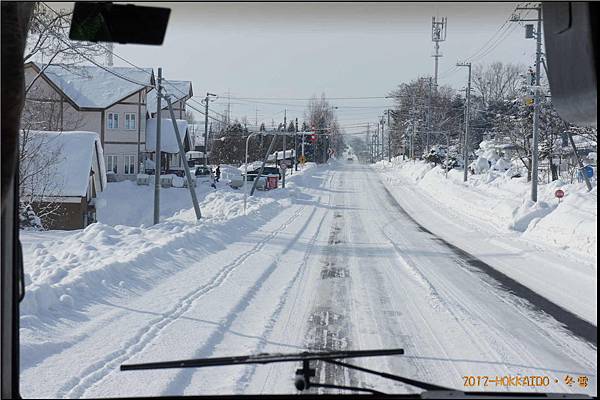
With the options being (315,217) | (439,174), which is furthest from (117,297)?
(439,174)

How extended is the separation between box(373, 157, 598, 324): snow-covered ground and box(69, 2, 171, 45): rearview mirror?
1916 mm

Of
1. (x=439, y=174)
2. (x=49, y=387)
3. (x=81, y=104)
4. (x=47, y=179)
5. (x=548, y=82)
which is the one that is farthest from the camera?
(x=439, y=174)

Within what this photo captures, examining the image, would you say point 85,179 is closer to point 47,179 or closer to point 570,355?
point 47,179

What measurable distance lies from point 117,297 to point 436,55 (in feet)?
25.2

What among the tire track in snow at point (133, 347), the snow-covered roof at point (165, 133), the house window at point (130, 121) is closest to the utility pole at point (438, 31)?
the tire track in snow at point (133, 347)

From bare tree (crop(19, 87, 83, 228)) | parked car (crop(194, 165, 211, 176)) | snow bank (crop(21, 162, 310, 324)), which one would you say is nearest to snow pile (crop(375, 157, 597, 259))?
snow bank (crop(21, 162, 310, 324))

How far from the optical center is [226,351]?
6863 millimetres

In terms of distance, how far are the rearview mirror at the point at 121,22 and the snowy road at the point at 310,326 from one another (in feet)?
5.78

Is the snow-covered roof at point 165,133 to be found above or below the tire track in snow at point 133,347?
above

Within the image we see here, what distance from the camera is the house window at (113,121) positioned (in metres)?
8.35

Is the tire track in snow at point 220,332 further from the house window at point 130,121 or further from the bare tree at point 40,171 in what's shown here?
the bare tree at point 40,171

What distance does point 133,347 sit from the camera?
6785 mm

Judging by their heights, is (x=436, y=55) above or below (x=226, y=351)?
above

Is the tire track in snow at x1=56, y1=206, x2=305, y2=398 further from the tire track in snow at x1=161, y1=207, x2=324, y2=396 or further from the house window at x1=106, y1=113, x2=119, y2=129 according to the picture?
the house window at x1=106, y1=113, x2=119, y2=129
